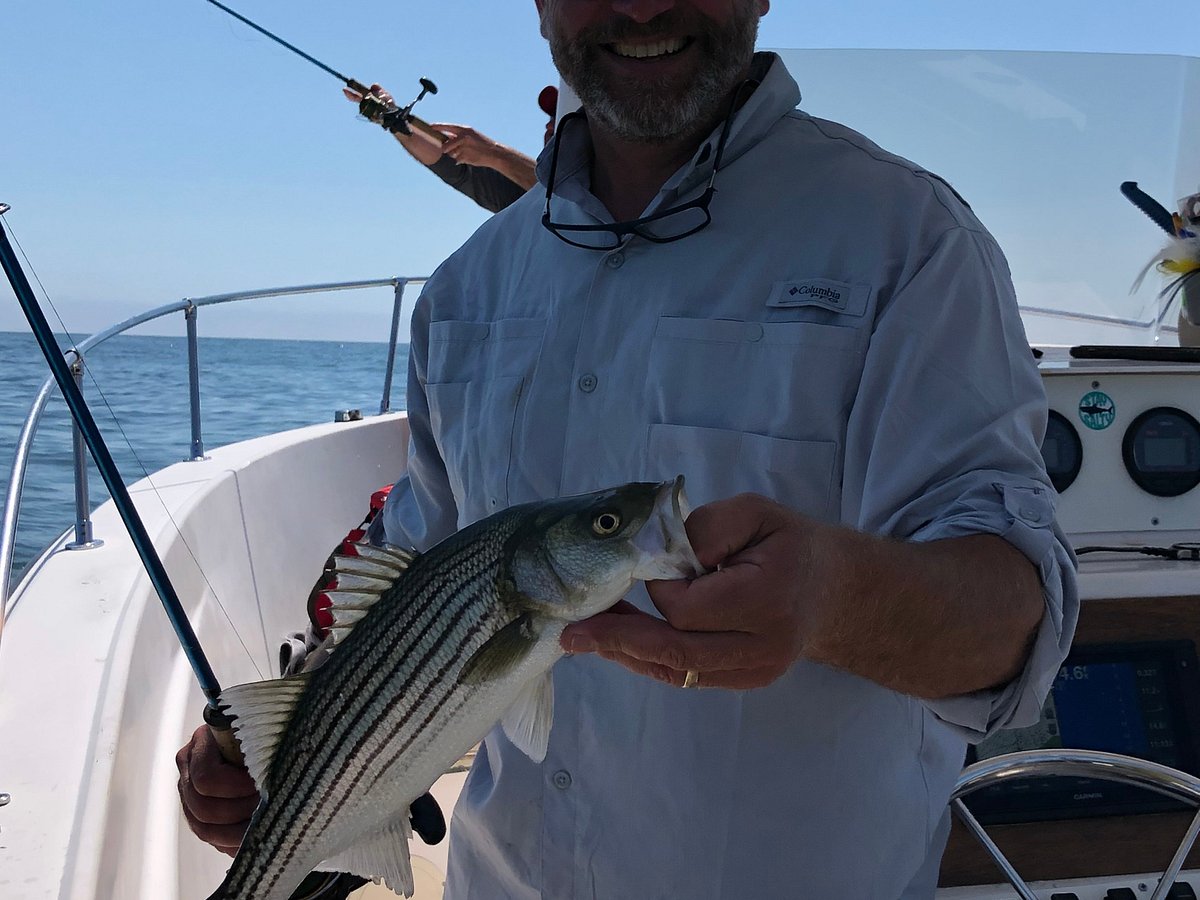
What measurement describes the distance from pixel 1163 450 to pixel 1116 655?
605 millimetres

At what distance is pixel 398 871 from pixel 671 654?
1.87 ft

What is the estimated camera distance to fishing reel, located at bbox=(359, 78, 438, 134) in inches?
251

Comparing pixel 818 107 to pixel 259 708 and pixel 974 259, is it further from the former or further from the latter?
pixel 259 708

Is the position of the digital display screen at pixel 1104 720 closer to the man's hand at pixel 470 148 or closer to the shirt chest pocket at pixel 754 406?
the shirt chest pocket at pixel 754 406

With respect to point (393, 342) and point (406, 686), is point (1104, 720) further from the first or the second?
point (393, 342)

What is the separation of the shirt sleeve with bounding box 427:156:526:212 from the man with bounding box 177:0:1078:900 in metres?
4.40

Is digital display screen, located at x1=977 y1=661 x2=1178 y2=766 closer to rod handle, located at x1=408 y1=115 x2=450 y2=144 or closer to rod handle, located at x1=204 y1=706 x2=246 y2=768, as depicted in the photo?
rod handle, located at x1=204 y1=706 x2=246 y2=768

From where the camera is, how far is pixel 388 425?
6188 millimetres

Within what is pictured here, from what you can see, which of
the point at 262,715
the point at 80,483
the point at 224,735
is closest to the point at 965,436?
the point at 262,715

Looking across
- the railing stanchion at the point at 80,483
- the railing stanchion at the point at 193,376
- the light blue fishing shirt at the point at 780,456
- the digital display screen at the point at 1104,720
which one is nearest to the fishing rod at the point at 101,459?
the light blue fishing shirt at the point at 780,456

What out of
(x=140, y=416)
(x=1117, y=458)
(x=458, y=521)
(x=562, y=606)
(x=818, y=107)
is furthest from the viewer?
(x=140, y=416)

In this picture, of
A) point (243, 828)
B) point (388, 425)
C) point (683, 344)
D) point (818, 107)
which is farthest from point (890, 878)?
point (388, 425)

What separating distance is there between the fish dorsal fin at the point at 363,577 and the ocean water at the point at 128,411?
97cm

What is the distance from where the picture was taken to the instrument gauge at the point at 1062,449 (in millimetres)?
2934
